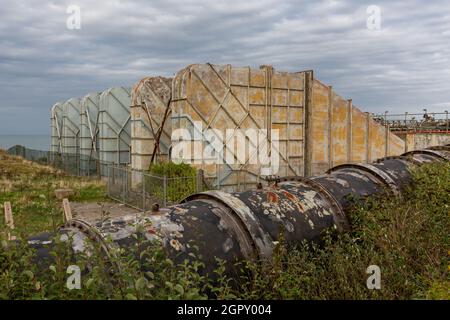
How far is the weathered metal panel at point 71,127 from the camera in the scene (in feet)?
102

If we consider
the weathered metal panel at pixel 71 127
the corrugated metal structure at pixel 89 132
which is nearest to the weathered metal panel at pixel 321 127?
the corrugated metal structure at pixel 89 132

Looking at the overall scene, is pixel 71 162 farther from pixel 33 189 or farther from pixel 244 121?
pixel 244 121

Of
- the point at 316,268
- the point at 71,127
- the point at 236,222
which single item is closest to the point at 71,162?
the point at 71,127

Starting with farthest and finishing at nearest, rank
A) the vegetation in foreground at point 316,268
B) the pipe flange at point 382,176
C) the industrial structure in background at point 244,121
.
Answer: the industrial structure in background at point 244,121, the pipe flange at point 382,176, the vegetation in foreground at point 316,268

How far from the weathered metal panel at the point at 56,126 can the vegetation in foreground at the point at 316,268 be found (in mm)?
31369

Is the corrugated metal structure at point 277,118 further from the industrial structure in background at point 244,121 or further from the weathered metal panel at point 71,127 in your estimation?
the weathered metal panel at point 71,127

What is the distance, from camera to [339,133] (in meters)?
22.3

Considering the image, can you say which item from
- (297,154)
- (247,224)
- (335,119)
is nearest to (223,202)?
(247,224)

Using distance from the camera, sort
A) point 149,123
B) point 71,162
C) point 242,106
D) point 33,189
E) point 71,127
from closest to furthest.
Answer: point 242,106
point 149,123
point 33,189
point 71,162
point 71,127

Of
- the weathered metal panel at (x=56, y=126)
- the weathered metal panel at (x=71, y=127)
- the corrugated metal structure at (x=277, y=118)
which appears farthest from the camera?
the weathered metal panel at (x=56, y=126)

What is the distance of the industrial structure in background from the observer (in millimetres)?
17969

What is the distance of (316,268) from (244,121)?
1469cm

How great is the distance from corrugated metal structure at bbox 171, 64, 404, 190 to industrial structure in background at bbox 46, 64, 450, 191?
0.04 m
